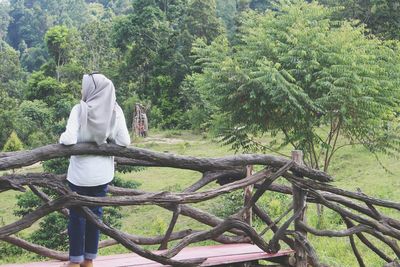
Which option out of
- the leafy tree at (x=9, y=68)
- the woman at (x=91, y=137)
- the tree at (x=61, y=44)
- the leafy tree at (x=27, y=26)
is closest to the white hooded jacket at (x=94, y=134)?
the woman at (x=91, y=137)

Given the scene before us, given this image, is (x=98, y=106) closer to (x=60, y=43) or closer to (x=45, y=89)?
(x=45, y=89)

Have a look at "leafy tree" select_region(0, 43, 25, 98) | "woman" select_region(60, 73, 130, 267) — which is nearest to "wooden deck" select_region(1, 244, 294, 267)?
"woman" select_region(60, 73, 130, 267)

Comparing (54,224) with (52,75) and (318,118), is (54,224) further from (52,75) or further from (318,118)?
(52,75)

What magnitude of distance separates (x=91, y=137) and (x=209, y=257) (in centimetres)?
138

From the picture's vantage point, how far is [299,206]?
146 inches

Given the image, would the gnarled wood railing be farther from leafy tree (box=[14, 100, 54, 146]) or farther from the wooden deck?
leafy tree (box=[14, 100, 54, 146])

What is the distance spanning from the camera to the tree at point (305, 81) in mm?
8117

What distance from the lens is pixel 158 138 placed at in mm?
21047

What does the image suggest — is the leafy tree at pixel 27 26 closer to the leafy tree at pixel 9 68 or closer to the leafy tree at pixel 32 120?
the leafy tree at pixel 9 68

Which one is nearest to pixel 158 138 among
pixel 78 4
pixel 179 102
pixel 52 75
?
pixel 179 102

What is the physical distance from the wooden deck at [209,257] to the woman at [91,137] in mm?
528

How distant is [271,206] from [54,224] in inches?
150

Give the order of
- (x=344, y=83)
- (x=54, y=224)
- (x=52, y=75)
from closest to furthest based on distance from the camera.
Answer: (x=344, y=83) → (x=54, y=224) → (x=52, y=75)

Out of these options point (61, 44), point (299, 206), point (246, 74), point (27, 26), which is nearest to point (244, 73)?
point (246, 74)
